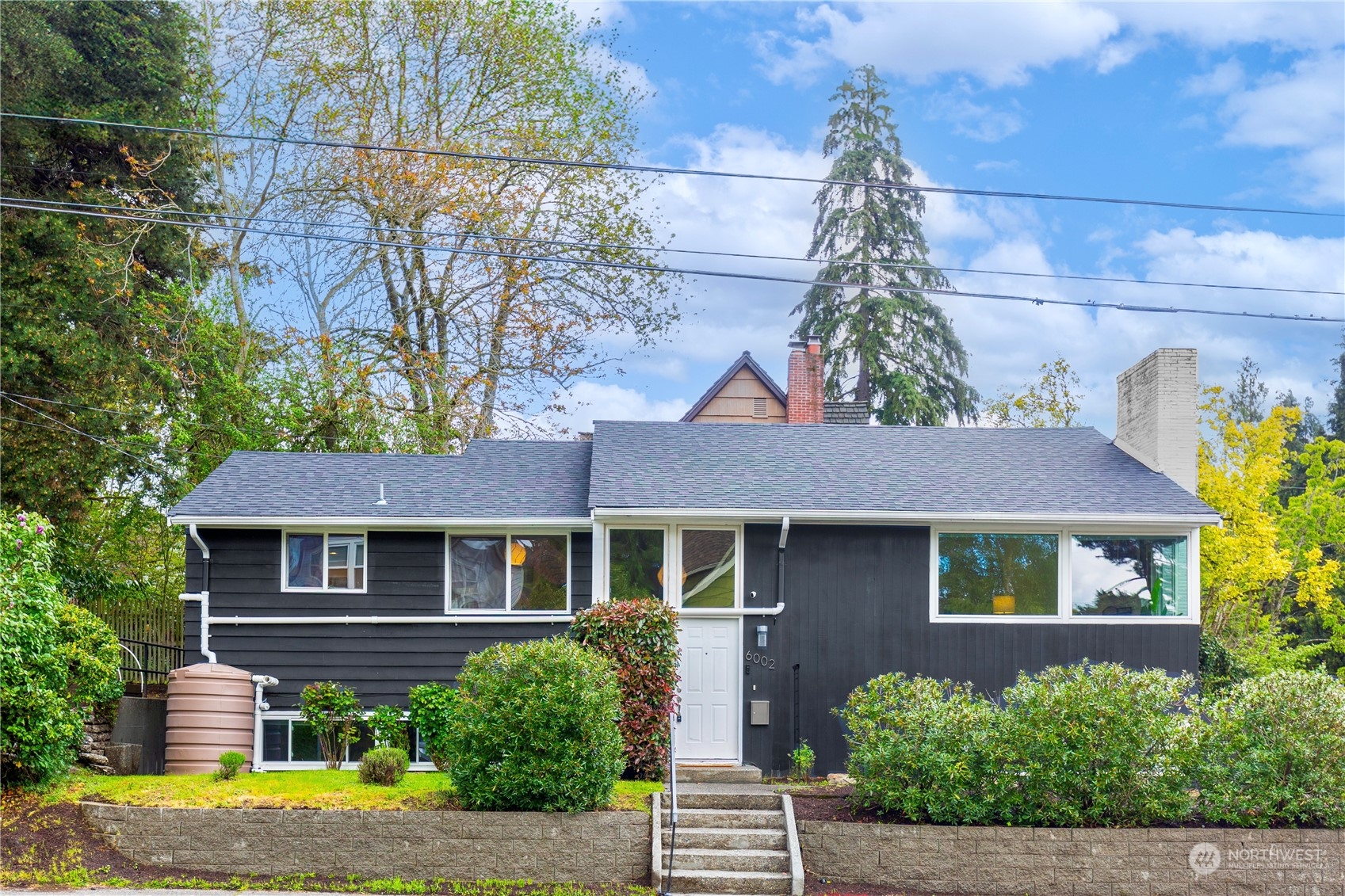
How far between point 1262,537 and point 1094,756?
1246 centimetres

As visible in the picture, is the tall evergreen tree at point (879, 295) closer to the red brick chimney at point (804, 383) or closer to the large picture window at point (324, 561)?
the red brick chimney at point (804, 383)

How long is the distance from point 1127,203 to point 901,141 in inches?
933

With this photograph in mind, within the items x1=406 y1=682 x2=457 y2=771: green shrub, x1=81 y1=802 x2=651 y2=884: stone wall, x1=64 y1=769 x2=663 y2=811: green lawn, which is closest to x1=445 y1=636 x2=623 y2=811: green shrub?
x1=81 y1=802 x2=651 y2=884: stone wall

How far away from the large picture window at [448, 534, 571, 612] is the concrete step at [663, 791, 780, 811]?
13.0 feet

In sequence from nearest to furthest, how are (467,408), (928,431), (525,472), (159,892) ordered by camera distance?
(159,892), (525,472), (928,431), (467,408)

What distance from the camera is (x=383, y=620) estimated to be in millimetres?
14562

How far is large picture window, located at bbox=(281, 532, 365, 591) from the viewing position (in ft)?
48.4

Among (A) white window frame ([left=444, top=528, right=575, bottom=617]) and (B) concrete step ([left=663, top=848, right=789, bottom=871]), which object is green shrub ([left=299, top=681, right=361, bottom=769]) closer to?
(A) white window frame ([left=444, top=528, right=575, bottom=617])

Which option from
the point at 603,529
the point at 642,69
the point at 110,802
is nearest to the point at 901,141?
the point at 642,69

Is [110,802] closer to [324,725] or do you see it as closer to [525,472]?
[324,725]

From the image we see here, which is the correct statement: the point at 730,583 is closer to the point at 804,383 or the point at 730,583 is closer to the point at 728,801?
the point at 728,801

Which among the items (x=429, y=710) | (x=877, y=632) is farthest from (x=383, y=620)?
(x=877, y=632)

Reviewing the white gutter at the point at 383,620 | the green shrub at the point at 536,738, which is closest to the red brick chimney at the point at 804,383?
the white gutter at the point at 383,620

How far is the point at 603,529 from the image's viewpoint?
47.3ft
